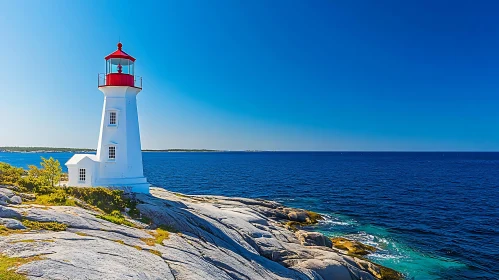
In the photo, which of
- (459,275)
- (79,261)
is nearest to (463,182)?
(459,275)

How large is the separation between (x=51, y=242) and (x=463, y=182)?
94866mm

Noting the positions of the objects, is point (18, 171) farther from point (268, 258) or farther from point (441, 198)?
point (441, 198)

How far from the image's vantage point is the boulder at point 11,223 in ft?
47.2

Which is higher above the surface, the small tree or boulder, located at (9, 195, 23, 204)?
the small tree

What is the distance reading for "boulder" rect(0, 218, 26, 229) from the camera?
14397 mm

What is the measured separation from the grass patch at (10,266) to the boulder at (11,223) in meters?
3.87

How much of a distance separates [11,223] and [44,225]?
125cm

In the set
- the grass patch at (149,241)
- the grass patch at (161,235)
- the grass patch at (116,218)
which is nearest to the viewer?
the grass patch at (149,241)

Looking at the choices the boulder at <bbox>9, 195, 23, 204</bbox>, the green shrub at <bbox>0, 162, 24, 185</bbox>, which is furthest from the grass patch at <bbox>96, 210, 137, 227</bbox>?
the green shrub at <bbox>0, 162, 24, 185</bbox>

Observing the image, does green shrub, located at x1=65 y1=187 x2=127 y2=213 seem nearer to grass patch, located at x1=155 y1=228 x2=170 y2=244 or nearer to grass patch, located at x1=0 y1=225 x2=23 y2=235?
grass patch, located at x1=155 y1=228 x2=170 y2=244

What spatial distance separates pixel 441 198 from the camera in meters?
62.2

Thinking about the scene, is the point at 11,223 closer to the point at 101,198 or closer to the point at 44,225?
the point at 44,225

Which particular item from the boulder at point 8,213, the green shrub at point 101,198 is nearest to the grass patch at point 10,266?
the boulder at point 8,213

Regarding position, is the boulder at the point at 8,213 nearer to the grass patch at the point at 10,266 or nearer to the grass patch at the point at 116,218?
the grass patch at the point at 116,218
